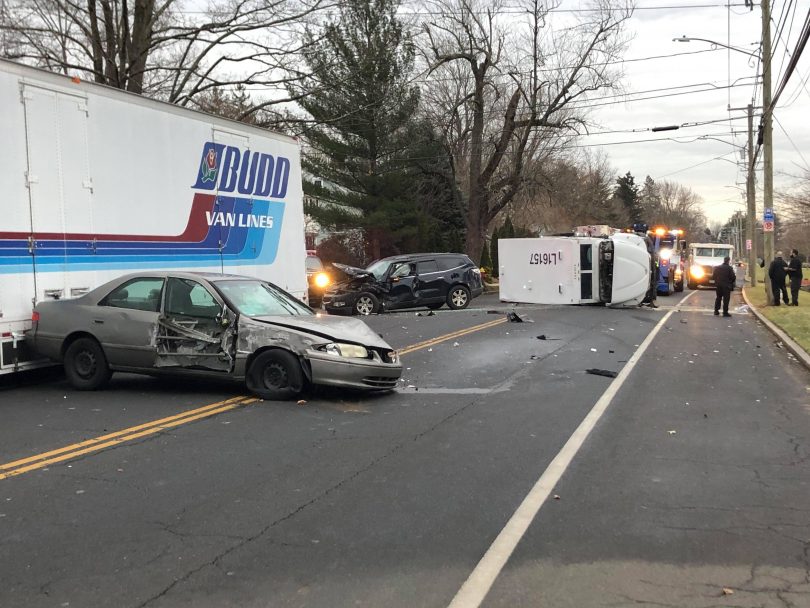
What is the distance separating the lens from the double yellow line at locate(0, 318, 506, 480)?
225 inches

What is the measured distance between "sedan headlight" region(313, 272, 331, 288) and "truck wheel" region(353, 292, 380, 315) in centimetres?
310

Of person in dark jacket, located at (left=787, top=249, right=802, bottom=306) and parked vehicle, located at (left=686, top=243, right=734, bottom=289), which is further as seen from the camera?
parked vehicle, located at (left=686, top=243, right=734, bottom=289)

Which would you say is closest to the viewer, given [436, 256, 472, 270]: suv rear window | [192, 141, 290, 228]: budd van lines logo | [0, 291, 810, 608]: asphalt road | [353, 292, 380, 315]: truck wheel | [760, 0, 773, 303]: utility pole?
[0, 291, 810, 608]: asphalt road

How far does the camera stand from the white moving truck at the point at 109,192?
27.2 ft

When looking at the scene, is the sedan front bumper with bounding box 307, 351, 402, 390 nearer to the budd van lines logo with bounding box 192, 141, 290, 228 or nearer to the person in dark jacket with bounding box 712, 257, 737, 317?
the budd van lines logo with bounding box 192, 141, 290, 228

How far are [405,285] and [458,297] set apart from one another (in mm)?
1961

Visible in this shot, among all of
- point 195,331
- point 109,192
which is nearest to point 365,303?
point 109,192

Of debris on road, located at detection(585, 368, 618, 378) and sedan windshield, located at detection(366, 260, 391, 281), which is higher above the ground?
sedan windshield, located at detection(366, 260, 391, 281)

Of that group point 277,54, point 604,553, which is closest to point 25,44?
point 277,54

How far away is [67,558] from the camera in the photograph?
403 centimetres

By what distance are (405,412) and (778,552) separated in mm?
4297

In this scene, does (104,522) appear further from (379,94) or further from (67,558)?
(379,94)

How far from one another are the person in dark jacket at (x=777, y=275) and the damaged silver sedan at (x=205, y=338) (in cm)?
1771

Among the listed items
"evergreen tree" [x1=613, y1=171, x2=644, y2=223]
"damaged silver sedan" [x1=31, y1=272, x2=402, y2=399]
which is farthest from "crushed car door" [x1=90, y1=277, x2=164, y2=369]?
"evergreen tree" [x1=613, y1=171, x2=644, y2=223]
